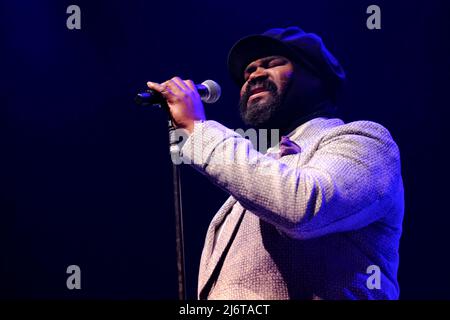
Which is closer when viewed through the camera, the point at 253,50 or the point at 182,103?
the point at 182,103

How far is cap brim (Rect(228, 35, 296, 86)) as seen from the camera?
1.89 m

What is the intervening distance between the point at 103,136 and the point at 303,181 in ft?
7.30

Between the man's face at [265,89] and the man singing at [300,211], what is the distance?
0.19m

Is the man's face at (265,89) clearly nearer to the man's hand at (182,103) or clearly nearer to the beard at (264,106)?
the beard at (264,106)

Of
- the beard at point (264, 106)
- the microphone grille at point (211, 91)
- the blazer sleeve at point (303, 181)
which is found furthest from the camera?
the beard at point (264, 106)

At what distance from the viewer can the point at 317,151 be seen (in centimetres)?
146

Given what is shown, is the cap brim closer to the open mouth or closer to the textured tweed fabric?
the open mouth

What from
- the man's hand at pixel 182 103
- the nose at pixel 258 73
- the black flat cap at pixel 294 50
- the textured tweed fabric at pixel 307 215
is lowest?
the textured tweed fabric at pixel 307 215

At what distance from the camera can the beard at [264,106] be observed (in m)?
1.83

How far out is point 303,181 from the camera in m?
1.23

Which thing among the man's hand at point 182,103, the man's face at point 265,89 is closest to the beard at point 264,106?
the man's face at point 265,89

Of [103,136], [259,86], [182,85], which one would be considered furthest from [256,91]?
[103,136]

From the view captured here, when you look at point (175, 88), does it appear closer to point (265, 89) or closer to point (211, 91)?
point (211, 91)

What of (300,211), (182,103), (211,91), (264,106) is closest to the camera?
(300,211)
